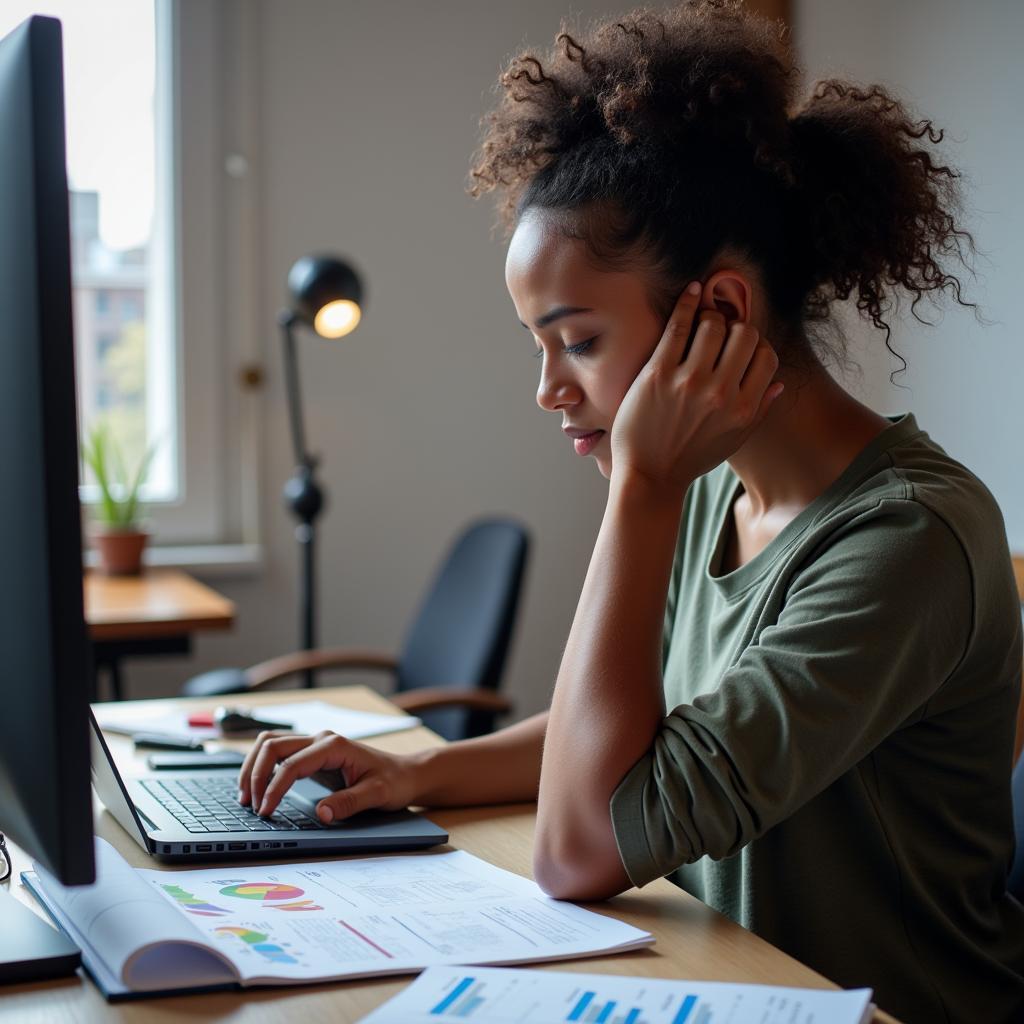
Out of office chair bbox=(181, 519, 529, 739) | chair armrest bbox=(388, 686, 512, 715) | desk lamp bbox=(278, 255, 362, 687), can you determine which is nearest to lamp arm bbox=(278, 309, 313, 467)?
desk lamp bbox=(278, 255, 362, 687)

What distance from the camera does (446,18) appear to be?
10.9 ft

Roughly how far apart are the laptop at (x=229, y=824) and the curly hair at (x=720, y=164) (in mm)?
511

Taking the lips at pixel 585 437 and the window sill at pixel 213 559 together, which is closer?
the lips at pixel 585 437

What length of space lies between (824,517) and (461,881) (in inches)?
17.2

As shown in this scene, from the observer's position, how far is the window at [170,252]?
3.05 metres

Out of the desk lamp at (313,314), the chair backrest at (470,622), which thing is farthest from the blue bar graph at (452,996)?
the desk lamp at (313,314)

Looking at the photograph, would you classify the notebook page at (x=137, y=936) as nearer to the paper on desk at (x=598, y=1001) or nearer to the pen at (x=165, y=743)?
the paper on desk at (x=598, y=1001)

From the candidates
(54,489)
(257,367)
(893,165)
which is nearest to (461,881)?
(54,489)

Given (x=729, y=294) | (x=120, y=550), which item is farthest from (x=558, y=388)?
(x=120, y=550)

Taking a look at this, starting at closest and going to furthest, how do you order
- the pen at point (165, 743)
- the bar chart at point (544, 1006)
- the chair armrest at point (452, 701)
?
1. the bar chart at point (544, 1006)
2. the pen at point (165, 743)
3. the chair armrest at point (452, 701)

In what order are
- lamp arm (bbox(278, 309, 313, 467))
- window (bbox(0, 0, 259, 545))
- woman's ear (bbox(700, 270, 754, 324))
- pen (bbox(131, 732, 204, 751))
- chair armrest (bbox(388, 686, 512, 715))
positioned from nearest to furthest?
woman's ear (bbox(700, 270, 754, 324)), pen (bbox(131, 732, 204, 751)), chair armrest (bbox(388, 686, 512, 715)), lamp arm (bbox(278, 309, 313, 467)), window (bbox(0, 0, 259, 545))

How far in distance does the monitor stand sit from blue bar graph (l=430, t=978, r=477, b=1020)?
238 millimetres

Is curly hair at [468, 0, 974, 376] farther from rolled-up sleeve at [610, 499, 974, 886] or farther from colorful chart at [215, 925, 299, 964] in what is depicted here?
colorful chart at [215, 925, 299, 964]

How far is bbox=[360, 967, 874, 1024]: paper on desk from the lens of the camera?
745 millimetres
